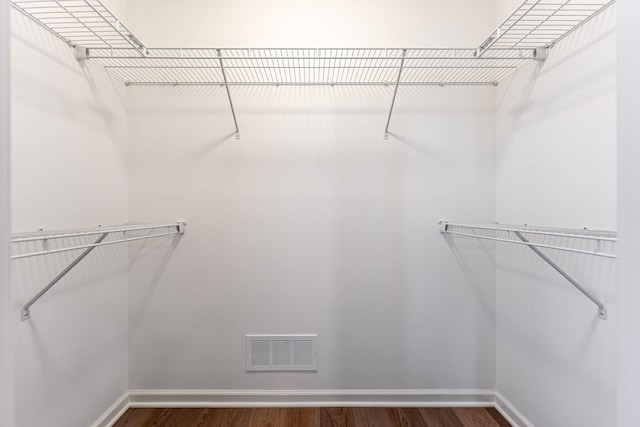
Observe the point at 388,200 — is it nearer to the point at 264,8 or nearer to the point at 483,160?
the point at 483,160

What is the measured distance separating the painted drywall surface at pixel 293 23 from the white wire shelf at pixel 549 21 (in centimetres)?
38

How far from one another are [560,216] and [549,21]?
0.88 metres

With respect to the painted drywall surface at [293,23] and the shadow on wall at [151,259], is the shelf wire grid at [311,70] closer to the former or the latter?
the painted drywall surface at [293,23]

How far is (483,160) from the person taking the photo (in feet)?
5.49

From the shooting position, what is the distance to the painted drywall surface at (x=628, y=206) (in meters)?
0.38

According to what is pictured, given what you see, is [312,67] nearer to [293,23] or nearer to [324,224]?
[293,23]

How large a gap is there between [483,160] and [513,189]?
24 cm

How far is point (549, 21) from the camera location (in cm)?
134

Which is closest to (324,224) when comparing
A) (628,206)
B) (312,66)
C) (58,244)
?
(312,66)

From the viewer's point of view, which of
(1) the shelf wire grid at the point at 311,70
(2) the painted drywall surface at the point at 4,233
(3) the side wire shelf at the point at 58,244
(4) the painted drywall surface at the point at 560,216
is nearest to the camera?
(2) the painted drywall surface at the point at 4,233

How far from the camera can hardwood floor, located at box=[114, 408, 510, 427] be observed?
1499mm

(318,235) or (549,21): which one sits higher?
(549,21)

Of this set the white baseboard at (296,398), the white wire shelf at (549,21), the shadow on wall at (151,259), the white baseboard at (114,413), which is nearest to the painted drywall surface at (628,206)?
the white wire shelf at (549,21)

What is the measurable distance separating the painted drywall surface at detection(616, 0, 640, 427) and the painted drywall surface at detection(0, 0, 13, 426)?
77cm
